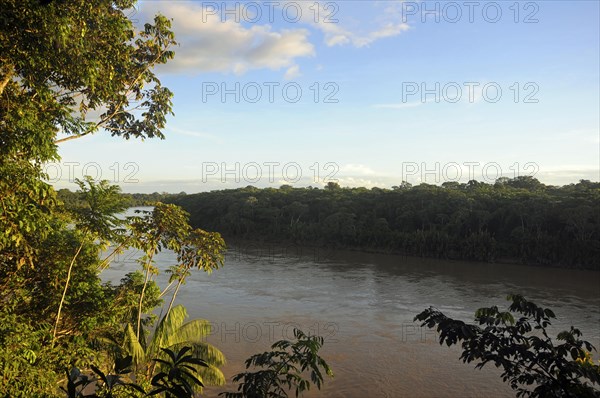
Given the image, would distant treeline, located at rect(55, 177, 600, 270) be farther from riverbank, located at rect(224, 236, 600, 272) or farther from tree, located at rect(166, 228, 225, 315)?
tree, located at rect(166, 228, 225, 315)

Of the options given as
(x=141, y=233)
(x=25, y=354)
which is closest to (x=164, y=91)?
(x=141, y=233)

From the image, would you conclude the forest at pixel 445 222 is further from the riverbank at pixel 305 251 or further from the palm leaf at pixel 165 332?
the palm leaf at pixel 165 332

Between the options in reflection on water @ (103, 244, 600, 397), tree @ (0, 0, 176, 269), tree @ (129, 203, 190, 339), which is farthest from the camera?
reflection on water @ (103, 244, 600, 397)

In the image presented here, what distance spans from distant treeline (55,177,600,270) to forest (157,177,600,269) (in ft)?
0.30

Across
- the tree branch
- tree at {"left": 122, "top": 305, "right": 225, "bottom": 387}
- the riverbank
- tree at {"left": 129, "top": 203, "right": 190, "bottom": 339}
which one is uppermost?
the tree branch

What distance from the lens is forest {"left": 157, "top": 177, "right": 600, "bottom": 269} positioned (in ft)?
124

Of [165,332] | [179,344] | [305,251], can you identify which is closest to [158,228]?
[165,332]

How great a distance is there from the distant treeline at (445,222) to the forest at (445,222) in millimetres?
90

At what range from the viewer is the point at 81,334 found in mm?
9328

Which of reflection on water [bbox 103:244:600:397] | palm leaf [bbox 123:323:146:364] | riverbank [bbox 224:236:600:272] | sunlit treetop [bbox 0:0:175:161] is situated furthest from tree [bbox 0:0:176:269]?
riverbank [bbox 224:236:600:272]

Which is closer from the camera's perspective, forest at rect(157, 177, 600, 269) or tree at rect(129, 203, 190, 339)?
tree at rect(129, 203, 190, 339)

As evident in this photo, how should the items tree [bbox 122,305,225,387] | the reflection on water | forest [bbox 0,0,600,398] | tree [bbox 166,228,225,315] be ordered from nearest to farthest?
forest [bbox 0,0,600,398], tree [bbox 166,228,225,315], tree [bbox 122,305,225,387], the reflection on water

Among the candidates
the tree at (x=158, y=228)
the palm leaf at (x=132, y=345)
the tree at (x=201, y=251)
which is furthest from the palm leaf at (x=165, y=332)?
the tree at (x=158, y=228)

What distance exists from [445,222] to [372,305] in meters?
25.5
